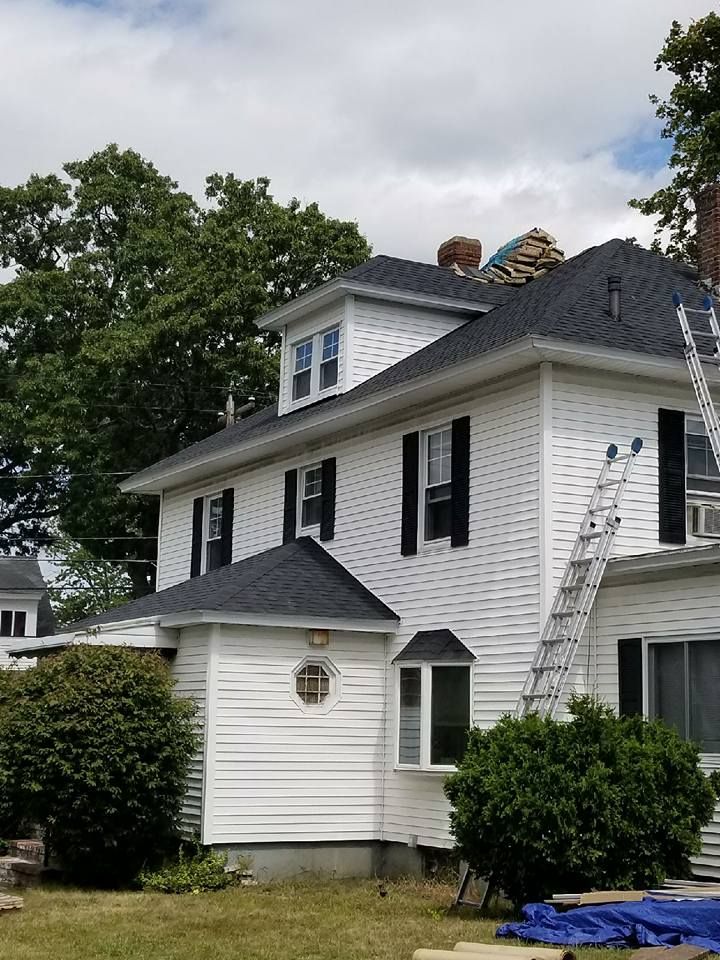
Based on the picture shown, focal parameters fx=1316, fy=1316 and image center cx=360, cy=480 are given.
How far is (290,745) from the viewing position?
17016 millimetres

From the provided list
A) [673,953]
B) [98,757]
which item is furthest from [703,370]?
[98,757]

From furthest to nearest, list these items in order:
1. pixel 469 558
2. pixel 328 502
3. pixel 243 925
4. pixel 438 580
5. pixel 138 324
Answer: pixel 138 324, pixel 328 502, pixel 438 580, pixel 469 558, pixel 243 925

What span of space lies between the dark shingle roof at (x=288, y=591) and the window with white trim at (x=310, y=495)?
0.43m

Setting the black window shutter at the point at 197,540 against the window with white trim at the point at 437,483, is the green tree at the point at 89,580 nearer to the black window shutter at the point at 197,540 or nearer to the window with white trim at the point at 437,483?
the black window shutter at the point at 197,540

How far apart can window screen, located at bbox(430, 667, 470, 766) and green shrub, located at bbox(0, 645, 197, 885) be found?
3082 millimetres

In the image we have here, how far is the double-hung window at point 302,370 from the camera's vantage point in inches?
848

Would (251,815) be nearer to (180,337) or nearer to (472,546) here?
(472,546)

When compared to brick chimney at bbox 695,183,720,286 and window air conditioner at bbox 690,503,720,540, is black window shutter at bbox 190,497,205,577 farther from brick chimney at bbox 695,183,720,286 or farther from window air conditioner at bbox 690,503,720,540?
window air conditioner at bbox 690,503,720,540

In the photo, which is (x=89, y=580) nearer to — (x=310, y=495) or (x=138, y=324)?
(x=138, y=324)

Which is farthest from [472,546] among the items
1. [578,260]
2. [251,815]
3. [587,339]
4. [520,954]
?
[520,954]

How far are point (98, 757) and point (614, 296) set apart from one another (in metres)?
8.64

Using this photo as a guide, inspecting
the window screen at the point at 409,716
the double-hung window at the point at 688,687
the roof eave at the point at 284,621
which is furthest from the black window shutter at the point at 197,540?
the double-hung window at the point at 688,687

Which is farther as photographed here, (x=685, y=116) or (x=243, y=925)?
(x=685, y=116)

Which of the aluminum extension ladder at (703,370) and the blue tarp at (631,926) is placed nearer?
the blue tarp at (631,926)
